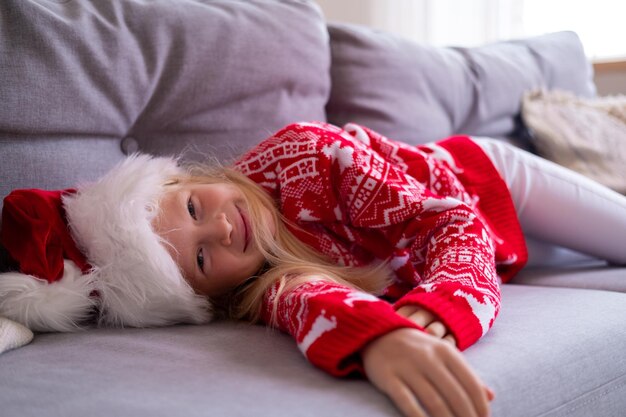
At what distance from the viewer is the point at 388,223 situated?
1142 mm

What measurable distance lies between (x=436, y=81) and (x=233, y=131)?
0.67 m

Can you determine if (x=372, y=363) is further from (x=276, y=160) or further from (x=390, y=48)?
(x=390, y=48)

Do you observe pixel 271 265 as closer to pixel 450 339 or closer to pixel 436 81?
pixel 450 339

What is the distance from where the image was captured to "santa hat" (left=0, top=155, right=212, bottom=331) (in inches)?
37.8

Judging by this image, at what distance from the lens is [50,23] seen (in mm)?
1122

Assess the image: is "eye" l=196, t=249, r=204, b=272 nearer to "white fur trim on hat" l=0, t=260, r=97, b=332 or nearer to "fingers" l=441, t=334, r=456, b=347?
"white fur trim on hat" l=0, t=260, r=97, b=332

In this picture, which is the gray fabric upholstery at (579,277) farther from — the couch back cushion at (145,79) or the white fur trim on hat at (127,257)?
the white fur trim on hat at (127,257)

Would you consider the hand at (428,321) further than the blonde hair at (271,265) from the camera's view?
No

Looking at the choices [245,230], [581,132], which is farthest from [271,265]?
[581,132]

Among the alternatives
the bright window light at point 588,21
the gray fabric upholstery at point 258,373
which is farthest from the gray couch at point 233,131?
the bright window light at point 588,21

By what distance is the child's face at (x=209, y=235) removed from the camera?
3.46 ft

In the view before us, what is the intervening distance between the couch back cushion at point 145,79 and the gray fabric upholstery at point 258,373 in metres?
0.36

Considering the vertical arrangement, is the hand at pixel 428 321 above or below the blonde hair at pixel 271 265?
above

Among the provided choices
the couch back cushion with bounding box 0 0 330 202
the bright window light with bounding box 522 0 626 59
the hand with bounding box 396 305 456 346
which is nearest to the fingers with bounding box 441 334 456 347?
the hand with bounding box 396 305 456 346
